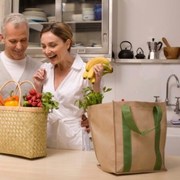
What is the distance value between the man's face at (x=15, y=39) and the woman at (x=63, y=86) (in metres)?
0.23

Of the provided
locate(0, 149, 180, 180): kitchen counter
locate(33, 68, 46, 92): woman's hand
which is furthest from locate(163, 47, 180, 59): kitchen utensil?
locate(0, 149, 180, 180): kitchen counter

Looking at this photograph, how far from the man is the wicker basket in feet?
1.83

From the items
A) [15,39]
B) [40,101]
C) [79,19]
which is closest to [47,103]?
[40,101]

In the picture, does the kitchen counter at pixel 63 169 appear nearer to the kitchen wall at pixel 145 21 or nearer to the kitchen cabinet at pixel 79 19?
the kitchen cabinet at pixel 79 19

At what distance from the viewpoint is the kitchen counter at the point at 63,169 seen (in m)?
0.88

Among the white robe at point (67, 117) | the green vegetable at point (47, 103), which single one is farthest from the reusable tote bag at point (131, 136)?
the white robe at point (67, 117)

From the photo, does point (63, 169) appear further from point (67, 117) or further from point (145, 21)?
point (145, 21)

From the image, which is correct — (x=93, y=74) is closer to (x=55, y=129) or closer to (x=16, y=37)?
(x=55, y=129)

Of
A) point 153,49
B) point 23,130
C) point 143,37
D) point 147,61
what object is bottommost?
point 23,130

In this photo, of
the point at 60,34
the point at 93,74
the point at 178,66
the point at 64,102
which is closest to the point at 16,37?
the point at 60,34

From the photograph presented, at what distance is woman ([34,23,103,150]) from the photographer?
1.40 metres

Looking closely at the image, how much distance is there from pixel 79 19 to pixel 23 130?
71.7 inches

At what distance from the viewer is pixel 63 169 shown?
3.12 feet

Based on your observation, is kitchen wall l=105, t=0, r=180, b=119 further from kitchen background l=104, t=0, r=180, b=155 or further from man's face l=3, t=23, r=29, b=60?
man's face l=3, t=23, r=29, b=60
